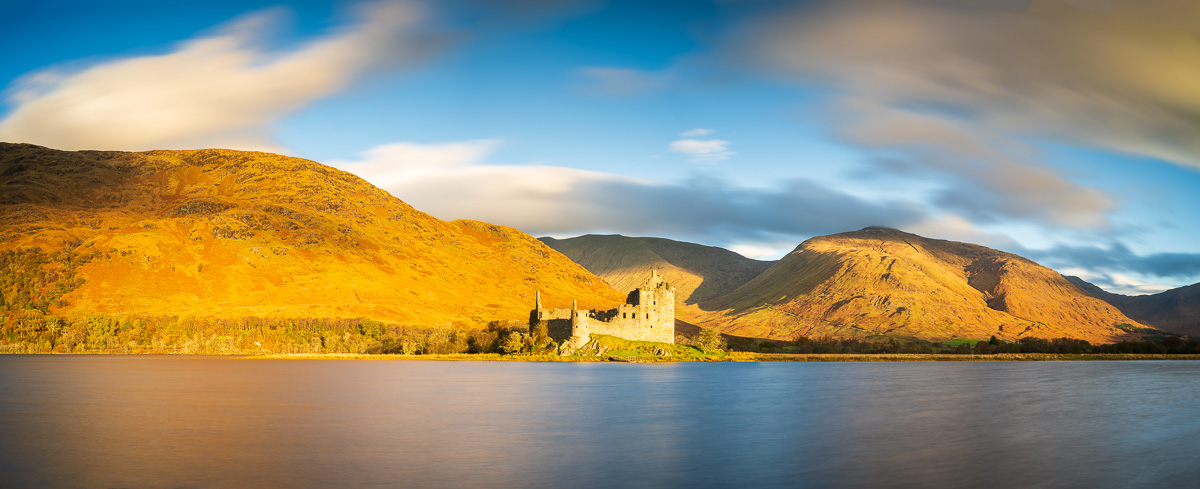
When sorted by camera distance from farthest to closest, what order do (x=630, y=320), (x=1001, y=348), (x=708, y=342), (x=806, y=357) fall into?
(x=1001, y=348) → (x=806, y=357) → (x=708, y=342) → (x=630, y=320)

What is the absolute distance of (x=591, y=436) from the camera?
37.8 m

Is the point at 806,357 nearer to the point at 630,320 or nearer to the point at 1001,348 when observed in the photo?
the point at 1001,348

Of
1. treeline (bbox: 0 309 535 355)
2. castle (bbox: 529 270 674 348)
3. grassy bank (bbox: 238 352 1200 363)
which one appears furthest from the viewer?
treeline (bbox: 0 309 535 355)

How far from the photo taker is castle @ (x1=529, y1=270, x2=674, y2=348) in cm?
10775

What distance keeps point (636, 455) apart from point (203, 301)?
186792 mm

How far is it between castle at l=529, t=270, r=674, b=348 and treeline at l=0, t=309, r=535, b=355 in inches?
1815

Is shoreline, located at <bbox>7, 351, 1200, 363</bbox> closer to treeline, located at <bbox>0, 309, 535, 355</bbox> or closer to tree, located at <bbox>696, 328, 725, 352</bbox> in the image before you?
tree, located at <bbox>696, 328, 725, 352</bbox>

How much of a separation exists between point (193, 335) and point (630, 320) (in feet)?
362

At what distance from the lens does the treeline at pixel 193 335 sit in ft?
520

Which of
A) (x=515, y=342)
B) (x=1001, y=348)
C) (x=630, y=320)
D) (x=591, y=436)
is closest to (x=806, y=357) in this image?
(x=1001, y=348)

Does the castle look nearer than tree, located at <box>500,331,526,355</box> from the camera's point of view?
Yes

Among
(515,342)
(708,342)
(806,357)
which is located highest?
(708,342)

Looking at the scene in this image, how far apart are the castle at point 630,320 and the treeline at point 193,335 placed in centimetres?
4609

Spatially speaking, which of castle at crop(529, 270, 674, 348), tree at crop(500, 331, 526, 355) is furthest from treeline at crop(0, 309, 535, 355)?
castle at crop(529, 270, 674, 348)
